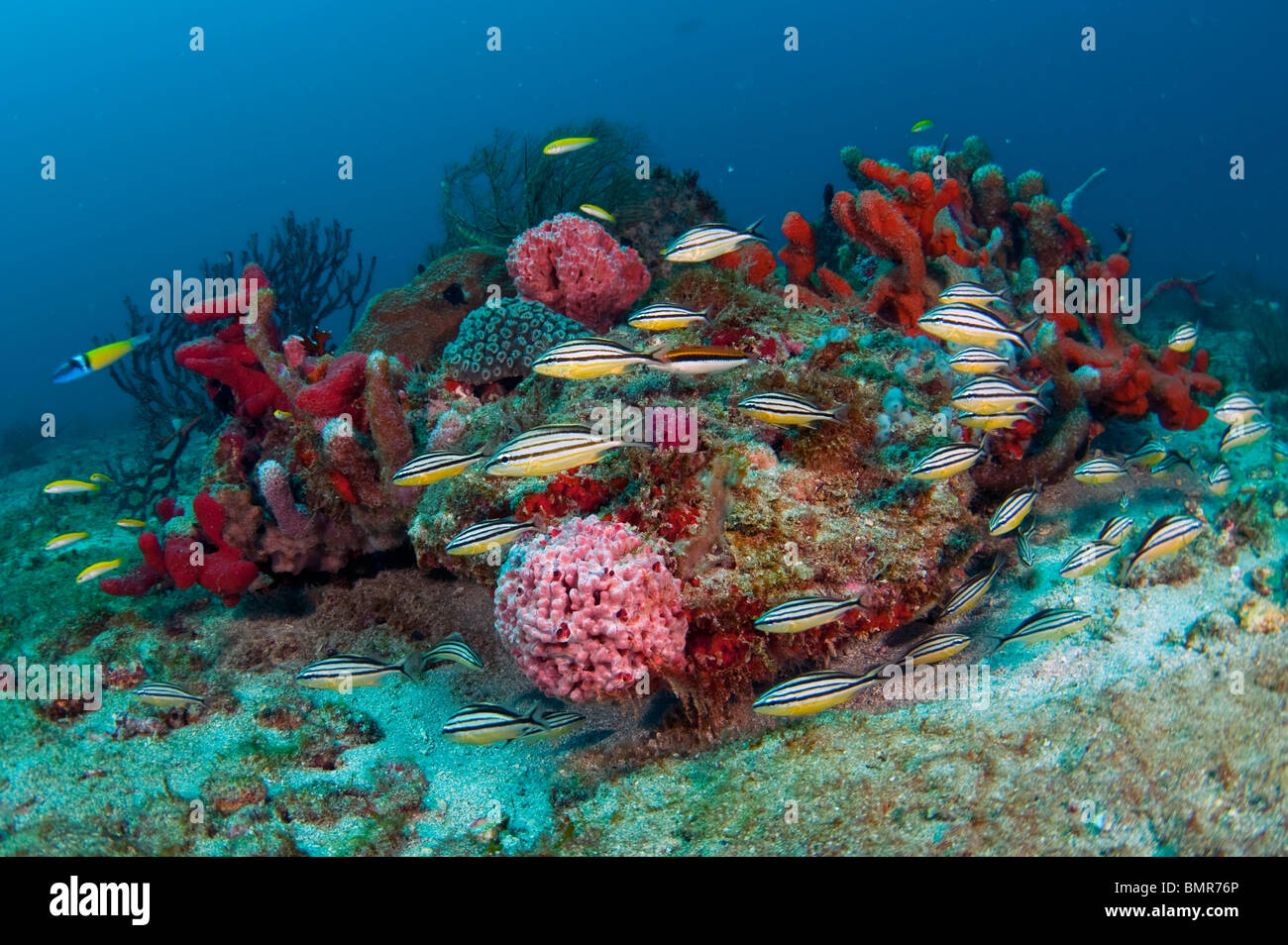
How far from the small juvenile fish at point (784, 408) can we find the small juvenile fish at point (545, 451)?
91 centimetres

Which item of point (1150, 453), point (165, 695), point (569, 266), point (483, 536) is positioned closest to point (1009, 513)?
Answer: point (1150, 453)

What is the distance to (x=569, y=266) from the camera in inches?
267

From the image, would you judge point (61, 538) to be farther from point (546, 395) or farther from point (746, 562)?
point (746, 562)

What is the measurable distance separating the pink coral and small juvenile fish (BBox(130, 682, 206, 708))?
489 cm

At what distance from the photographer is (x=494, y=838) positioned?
136 inches

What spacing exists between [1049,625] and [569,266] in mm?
5543

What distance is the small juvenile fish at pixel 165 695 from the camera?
4480 millimetres

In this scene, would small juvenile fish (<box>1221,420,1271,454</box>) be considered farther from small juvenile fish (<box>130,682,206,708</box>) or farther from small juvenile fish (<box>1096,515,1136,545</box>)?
small juvenile fish (<box>130,682,206,708</box>)

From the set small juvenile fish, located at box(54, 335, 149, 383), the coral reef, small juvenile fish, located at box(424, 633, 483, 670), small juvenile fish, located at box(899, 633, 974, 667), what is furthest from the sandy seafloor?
small juvenile fish, located at box(54, 335, 149, 383)

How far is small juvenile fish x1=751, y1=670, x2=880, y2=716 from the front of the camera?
3023 mm

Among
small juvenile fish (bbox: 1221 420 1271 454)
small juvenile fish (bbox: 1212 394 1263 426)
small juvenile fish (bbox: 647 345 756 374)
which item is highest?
small juvenile fish (bbox: 647 345 756 374)

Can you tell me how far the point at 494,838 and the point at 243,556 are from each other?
421 cm

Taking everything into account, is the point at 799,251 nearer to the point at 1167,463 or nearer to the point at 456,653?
the point at 1167,463

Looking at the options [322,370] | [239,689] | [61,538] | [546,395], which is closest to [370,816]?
[239,689]
